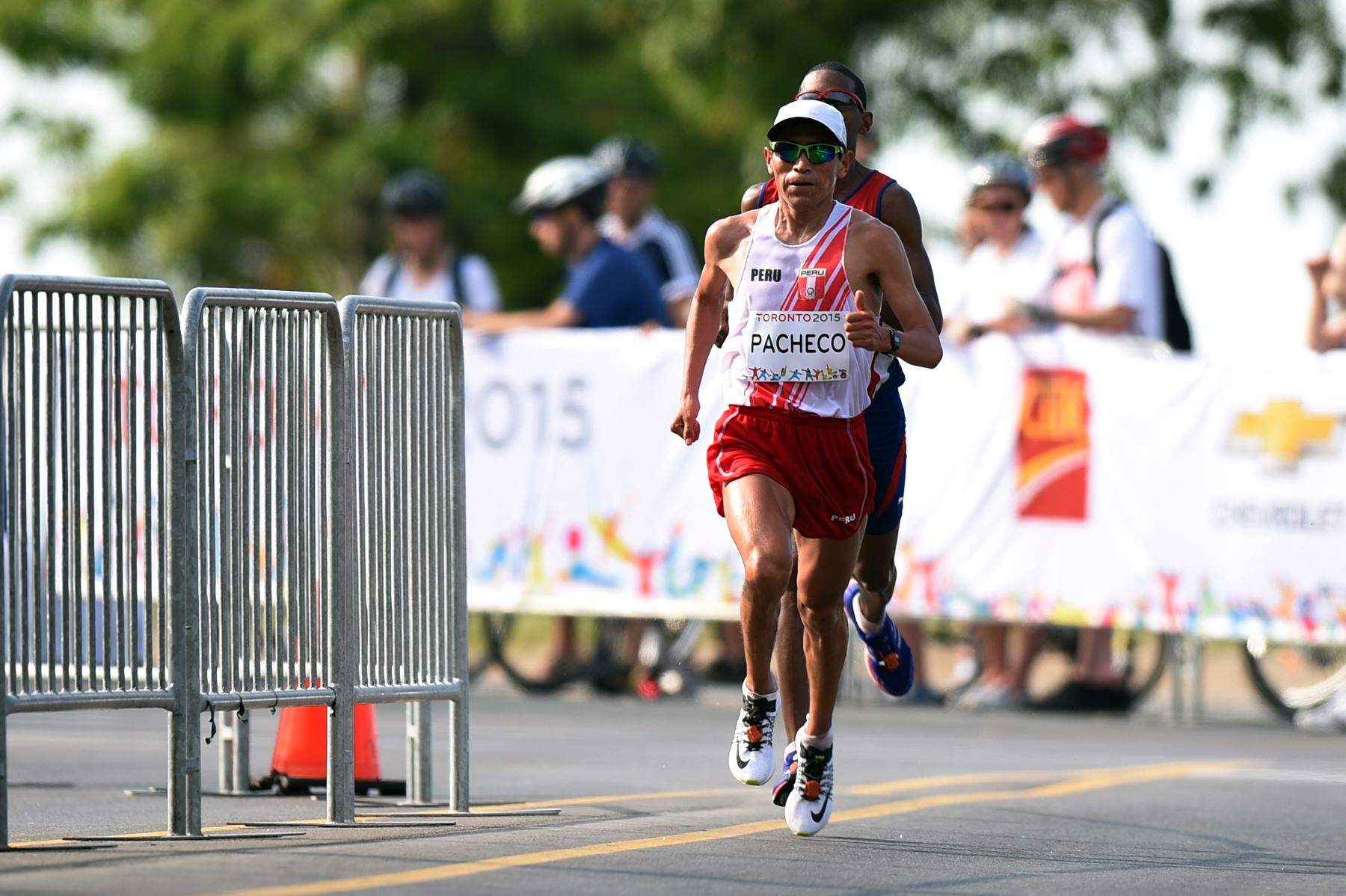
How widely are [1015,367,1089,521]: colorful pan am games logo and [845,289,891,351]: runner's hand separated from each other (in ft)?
21.0

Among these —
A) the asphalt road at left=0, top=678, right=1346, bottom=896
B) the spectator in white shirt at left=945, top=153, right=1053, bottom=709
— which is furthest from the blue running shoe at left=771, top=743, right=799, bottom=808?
the spectator in white shirt at left=945, top=153, right=1053, bottom=709

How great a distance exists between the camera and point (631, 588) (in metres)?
15.6

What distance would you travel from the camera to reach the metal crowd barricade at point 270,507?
795cm

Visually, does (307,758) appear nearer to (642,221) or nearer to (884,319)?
(884,319)

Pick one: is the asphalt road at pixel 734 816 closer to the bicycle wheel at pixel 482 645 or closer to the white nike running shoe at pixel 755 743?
the white nike running shoe at pixel 755 743

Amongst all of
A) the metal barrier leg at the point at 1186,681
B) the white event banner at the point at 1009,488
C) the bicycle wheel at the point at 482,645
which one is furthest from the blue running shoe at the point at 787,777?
the bicycle wheel at the point at 482,645

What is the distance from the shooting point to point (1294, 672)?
14.4 metres

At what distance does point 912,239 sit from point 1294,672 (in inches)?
249

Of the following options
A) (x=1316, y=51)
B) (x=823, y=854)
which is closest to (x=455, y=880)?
(x=823, y=854)

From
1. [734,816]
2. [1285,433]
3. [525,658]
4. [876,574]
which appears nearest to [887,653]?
[876,574]

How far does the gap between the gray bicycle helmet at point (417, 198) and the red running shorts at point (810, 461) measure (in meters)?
8.12

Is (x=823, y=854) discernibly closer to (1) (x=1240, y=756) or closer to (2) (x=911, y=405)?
(1) (x=1240, y=756)

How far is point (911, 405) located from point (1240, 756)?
3235 millimetres

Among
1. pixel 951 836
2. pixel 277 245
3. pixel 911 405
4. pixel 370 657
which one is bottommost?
pixel 951 836
